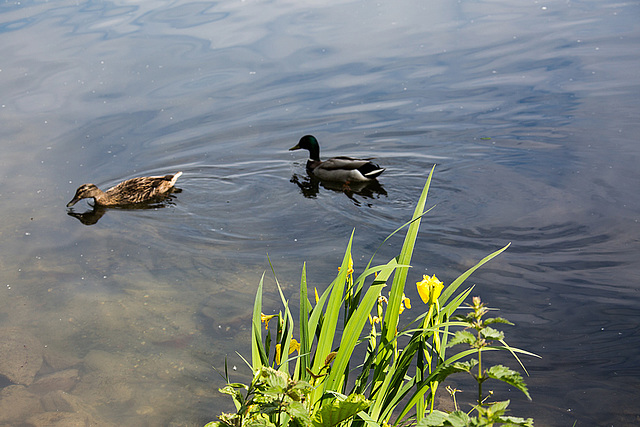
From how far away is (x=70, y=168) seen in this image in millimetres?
7617

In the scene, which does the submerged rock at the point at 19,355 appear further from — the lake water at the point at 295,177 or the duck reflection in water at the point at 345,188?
the duck reflection in water at the point at 345,188

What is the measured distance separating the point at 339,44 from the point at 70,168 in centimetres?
546

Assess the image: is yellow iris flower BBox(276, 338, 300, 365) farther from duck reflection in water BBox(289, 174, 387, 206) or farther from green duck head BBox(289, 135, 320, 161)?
green duck head BBox(289, 135, 320, 161)

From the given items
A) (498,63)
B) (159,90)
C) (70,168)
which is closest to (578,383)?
(70,168)

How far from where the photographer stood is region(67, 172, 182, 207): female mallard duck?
6688 mm

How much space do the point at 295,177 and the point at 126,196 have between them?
208 cm

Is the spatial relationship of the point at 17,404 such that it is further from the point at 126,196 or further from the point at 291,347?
the point at 126,196

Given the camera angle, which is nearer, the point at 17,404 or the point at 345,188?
the point at 17,404

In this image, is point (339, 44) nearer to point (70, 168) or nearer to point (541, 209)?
point (70, 168)

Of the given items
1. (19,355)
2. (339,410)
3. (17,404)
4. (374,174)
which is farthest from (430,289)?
(374,174)

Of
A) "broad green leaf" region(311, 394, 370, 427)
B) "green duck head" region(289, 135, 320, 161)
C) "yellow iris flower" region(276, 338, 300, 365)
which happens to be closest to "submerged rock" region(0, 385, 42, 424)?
"yellow iris flower" region(276, 338, 300, 365)

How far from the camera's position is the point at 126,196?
6750 mm

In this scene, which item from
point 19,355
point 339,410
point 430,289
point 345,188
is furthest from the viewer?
point 345,188

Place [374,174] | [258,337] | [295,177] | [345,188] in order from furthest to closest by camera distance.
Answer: [295,177] < [345,188] < [374,174] < [258,337]
